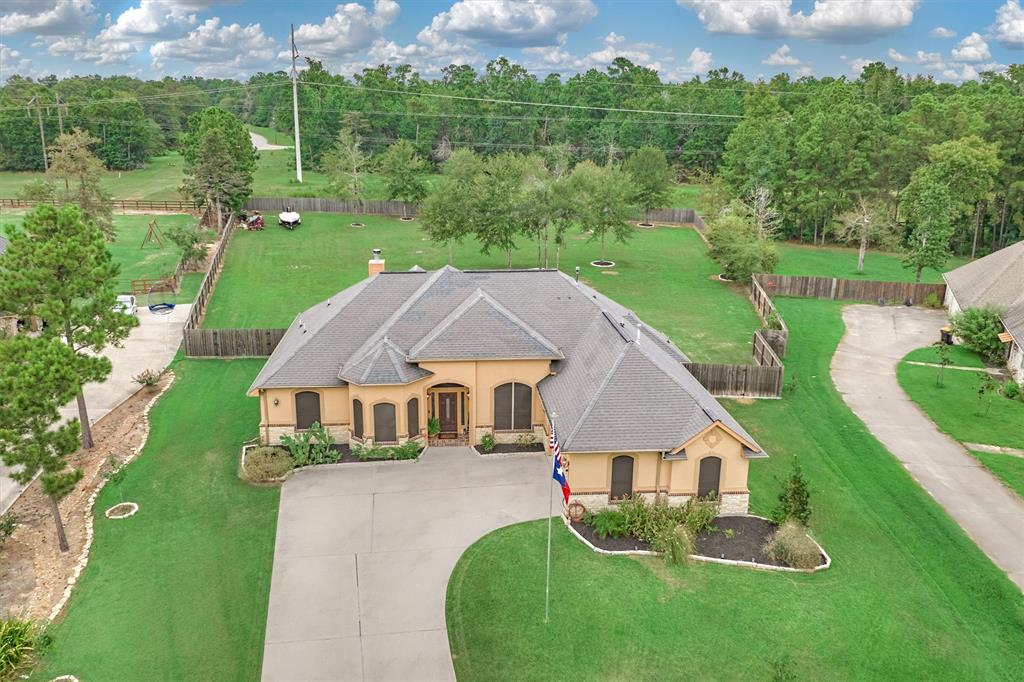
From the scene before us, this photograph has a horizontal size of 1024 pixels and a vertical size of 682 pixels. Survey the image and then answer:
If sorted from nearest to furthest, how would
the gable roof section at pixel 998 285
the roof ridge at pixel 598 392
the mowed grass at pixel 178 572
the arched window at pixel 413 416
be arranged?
the mowed grass at pixel 178 572, the roof ridge at pixel 598 392, the arched window at pixel 413 416, the gable roof section at pixel 998 285

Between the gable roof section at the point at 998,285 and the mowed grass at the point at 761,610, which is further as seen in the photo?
the gable roof section at the point at 998,285

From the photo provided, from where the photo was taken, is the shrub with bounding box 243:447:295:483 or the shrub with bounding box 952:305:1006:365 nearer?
the shrub with bounding box 243:447:295:483

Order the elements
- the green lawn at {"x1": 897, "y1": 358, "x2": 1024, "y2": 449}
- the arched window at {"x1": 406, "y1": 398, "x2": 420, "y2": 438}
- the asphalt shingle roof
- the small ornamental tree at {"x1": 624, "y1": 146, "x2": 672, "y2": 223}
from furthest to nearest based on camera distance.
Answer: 1. the small ornamental tree at {"x1": 624, "y1": 146, "x2": 672, "y2": 223}
2. the green lawn at {"x1": 897, "y1": 358, "x2": 1024, "y2": 449}
3. the arched window at {"x1": 406, "y1": 398, "x2": 420, "y2": 438}
4. the asphalt shingle roof

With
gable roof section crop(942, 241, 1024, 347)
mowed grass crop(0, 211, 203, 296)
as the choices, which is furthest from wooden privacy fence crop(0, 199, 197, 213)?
gable roof section crop(942, 241, 1024, 347)

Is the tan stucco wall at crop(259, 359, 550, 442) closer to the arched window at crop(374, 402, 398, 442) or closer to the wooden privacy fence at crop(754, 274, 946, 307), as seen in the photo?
the arched window at crop(374, 402, 398, 442)

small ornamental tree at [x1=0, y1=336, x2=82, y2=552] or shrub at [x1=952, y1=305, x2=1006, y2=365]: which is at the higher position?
small ornamental tree at [x1=0, y1=336, x2=82, y2=552]

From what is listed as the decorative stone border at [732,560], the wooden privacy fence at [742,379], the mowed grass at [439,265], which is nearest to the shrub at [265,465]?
the decorative stone border at [732,560]

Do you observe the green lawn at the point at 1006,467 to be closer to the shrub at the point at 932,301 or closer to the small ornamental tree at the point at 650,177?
the shrub at the point at 932,301
